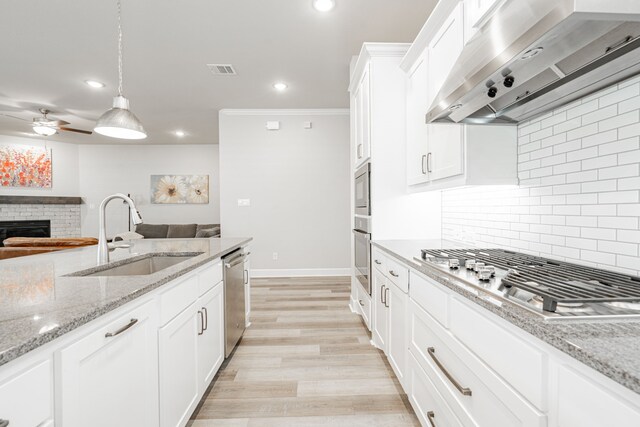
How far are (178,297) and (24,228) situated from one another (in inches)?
307

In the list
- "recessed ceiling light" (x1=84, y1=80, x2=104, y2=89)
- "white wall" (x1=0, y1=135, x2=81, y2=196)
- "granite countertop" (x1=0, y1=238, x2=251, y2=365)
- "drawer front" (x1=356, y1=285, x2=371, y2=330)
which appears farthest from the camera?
"white wall" (x1=0, y1=135, x2=81, y2=196)

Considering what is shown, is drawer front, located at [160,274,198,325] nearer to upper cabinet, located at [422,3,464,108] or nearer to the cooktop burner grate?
the cooktop burner grate

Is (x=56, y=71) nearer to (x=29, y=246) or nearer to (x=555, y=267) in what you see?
(x=29, y=246)

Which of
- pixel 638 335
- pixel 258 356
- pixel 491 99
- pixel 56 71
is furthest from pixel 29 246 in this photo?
pixel 638 335

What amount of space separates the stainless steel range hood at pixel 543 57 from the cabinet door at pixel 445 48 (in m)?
0.34

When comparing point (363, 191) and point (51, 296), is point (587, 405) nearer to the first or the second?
point (51, 296)

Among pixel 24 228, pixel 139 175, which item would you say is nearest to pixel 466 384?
pixel 139 175

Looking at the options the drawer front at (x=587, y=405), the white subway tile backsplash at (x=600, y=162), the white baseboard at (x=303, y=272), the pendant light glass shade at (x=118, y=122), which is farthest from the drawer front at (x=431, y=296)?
Answer: the white baseboard at (x=303, y=272)

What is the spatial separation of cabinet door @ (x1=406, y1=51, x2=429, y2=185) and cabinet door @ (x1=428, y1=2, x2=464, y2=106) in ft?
0.33

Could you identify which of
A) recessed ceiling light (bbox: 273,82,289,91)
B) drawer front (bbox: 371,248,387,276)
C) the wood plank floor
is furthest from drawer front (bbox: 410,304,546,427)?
recessed ceiling light (bbox: 273,82,289,91)

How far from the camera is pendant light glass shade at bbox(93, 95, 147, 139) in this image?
2.18 meters

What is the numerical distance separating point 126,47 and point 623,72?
12.6 feet

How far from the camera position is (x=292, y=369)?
226 centimetres

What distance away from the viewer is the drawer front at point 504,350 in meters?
0.74
